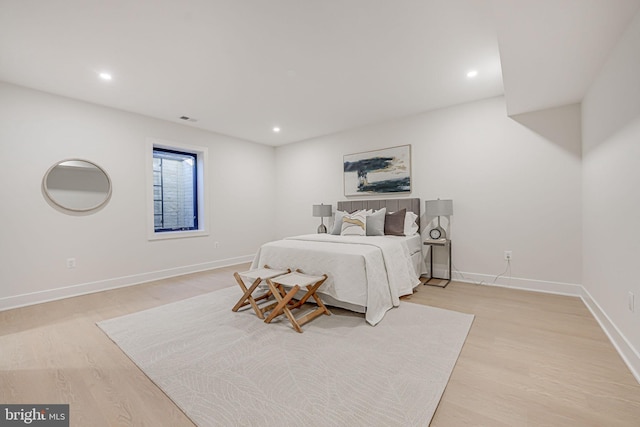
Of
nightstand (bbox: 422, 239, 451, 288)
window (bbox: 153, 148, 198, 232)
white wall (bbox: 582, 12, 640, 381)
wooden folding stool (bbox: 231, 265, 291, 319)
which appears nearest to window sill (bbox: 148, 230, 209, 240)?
window (bbox: 153, 148, 198, 232)

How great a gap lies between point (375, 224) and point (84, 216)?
3992 mm

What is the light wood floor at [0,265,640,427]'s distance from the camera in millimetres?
1453

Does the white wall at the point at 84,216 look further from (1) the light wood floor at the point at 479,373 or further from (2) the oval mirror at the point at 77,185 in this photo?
(1) the light wood floor at the point at 479,373

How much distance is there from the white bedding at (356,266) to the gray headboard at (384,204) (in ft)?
3.21

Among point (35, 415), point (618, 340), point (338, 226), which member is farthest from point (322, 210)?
point (35, 415)

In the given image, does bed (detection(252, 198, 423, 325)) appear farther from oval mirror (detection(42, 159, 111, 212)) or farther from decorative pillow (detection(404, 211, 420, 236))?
oval mirror (detection(42, 159, 111, 212))

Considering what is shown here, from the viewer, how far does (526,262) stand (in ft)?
11.7

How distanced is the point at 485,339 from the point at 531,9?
2.35 m

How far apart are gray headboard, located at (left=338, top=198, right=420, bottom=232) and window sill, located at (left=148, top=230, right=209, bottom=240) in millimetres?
2582

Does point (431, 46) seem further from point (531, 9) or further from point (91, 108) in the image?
point (91, 108)

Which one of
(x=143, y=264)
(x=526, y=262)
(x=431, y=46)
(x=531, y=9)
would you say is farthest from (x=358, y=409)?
(x=143, y=264)

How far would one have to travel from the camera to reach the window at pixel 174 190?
4742 millimetres

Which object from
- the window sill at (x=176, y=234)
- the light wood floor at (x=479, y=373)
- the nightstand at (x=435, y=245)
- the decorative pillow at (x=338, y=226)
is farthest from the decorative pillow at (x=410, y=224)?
the window sill at (x=176, y=234)

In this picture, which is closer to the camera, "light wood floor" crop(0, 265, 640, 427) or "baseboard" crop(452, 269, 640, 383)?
"light wood floor" crop(0, 265, 640, 427)
